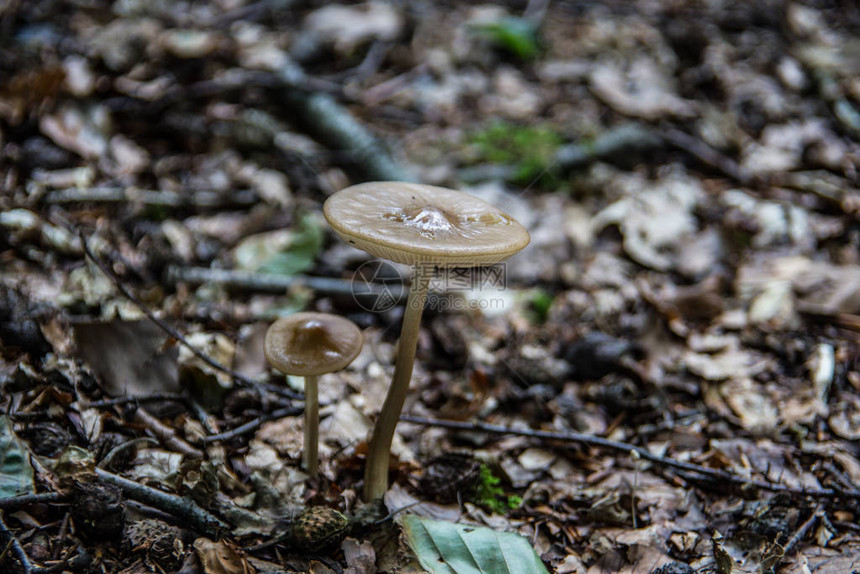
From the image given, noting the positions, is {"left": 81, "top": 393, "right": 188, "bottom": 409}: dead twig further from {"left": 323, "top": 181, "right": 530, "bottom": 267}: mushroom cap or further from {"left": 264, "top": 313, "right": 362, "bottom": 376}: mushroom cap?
{"left": 323, "top": 181, "right": 530, "bottom": 267}: mushroom cap

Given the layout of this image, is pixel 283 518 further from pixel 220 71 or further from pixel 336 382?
pixel 220 71

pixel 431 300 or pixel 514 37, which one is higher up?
pixel 514 37

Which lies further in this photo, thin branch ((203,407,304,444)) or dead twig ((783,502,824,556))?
thin branch ((203,407,304,444))

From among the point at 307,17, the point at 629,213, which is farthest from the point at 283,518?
the point at 307,17

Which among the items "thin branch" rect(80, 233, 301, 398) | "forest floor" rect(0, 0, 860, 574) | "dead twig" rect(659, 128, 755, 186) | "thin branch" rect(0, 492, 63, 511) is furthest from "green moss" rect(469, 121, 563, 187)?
"thin branch" rect(0, 492, 63, 511)

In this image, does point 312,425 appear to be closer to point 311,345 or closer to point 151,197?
point 311,345

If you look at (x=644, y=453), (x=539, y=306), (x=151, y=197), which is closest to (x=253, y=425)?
(x=644, y=453)
